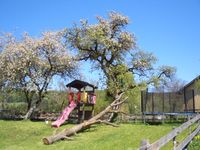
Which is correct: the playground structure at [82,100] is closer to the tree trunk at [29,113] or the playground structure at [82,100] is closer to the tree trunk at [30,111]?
the tree trunk at [30,111]

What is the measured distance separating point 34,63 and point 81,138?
13158 mm

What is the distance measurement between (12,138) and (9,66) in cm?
1153

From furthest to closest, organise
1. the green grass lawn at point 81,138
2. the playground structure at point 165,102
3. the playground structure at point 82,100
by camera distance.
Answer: the playground structure at point 165,102
the playground structure at point 82,100
the green grass lawn at point 81,138

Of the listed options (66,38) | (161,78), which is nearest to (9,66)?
(66,38)

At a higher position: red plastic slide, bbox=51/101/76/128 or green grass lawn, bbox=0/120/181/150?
red plastic slide, bbox=51/101/76/128

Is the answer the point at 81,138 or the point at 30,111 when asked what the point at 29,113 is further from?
the point at 81,138

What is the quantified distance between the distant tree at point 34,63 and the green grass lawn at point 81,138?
641cm

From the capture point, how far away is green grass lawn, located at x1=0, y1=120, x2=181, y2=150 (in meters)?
17.4

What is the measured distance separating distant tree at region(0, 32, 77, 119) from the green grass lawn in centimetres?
641

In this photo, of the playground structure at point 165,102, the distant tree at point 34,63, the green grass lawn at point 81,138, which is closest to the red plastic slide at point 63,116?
the green grass lawn at point 81,138

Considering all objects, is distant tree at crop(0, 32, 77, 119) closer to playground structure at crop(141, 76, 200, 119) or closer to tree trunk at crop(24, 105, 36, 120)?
tree trunk at crop(24, 105, 36, 120)

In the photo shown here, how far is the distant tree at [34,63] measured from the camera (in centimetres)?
3173

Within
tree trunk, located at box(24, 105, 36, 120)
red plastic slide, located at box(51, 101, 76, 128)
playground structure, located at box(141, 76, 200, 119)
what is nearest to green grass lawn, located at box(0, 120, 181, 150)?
red plastic slide, located at box(51, 101, 76, 128)

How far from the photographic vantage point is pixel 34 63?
3206cm
